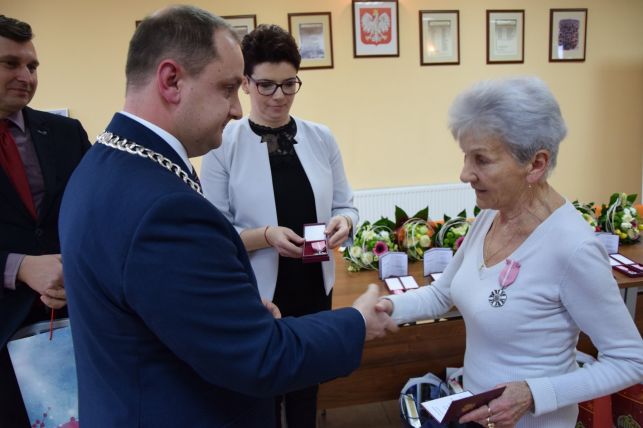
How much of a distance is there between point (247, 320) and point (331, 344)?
0.20 m

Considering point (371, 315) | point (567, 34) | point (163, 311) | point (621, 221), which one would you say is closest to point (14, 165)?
point (163, 311)

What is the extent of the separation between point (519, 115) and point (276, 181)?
38.1 inches

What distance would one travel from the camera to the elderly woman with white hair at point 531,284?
3.63ft

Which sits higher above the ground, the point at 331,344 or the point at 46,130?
the point at 46,130

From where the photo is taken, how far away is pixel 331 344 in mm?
910

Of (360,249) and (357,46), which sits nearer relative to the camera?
(360,249)

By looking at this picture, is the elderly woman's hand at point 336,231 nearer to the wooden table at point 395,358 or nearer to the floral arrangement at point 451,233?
the wooden table at point 395,358

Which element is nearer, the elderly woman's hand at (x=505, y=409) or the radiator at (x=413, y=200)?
the elderly woman's hand at (x=505, y=409)

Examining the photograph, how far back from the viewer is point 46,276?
1.34 m

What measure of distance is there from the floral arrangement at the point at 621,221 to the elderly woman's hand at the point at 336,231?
5.58ft

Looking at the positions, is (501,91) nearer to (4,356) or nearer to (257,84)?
(257,84)

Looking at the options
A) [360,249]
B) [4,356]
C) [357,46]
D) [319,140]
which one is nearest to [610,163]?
[357,46]

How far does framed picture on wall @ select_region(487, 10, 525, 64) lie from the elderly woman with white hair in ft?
13.9


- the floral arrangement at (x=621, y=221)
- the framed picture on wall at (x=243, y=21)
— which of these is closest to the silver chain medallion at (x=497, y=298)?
the floral arrangement at (x=621, y=221)
